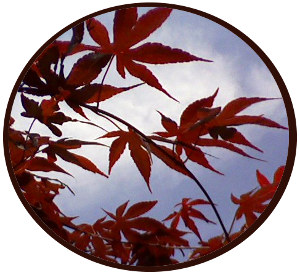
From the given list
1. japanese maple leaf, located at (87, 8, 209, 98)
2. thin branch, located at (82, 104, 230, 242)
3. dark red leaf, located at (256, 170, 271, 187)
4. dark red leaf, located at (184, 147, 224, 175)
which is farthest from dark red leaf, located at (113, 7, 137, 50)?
dark red leaf, located at (256, 170, 271, 187)

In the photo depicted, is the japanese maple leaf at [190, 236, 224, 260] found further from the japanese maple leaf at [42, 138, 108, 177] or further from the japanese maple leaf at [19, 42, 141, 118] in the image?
the japanese maple leaf at [19, 42, 141, 118]

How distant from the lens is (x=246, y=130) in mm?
1025

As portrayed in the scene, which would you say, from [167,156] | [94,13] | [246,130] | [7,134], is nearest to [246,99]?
[246,130]

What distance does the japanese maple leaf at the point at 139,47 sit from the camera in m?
1.03

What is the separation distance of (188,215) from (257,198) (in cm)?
13

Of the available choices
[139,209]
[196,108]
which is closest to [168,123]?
[196,108]

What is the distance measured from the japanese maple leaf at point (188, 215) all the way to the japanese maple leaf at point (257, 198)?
0.06 m

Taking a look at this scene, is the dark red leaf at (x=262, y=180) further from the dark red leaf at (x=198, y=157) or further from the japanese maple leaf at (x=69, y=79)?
the japanese maple leaf at (x=69, y=79)

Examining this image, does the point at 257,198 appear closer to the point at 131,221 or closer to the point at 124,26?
the point at 131,221

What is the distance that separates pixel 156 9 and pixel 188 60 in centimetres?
11

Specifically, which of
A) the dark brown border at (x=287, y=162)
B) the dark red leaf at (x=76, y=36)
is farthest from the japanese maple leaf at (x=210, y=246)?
the dark red leaf at (x=76, y=36)

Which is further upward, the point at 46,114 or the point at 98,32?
the point at 98,32

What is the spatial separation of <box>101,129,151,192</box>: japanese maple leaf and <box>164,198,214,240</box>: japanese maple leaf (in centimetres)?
7

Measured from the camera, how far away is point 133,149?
41.1 inches
